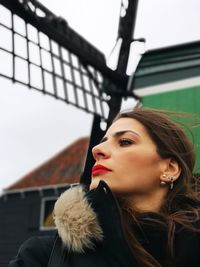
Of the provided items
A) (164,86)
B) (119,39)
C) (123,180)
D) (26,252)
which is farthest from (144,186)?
(119,39)

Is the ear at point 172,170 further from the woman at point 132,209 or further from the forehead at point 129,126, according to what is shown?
the forehead at point 129,126

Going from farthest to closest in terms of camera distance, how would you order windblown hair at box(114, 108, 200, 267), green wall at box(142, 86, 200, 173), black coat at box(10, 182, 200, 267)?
green wall at box(142, 86, 200, 173), windblown hair at box(114, 108, 200, 267), black coat at box(10, 182, 200, 267)

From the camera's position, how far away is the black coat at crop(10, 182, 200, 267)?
1.52 m

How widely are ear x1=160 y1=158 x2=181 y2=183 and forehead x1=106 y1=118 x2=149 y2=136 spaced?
5.4 inches

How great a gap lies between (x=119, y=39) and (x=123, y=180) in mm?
7225

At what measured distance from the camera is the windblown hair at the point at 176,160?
1647 millimetres

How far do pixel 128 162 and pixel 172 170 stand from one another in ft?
0.70

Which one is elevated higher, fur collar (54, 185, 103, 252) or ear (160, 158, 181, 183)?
ear (160, 158, 181, 183)

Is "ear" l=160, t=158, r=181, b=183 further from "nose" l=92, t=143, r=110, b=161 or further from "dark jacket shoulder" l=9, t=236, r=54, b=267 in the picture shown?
"dark jacket shoulder" l=9, t=236, r=54, b=267

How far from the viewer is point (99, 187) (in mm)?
1555

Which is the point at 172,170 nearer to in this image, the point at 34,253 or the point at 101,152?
the point at 101,152

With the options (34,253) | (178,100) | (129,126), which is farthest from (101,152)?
(178,100)

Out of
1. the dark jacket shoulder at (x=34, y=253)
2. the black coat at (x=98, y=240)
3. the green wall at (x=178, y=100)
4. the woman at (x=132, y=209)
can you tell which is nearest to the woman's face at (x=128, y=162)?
the woman at (x=132, y=209)

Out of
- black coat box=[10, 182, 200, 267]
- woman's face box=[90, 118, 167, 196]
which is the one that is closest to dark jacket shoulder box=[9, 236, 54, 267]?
black coat box=[10, 182, 200, 267]
